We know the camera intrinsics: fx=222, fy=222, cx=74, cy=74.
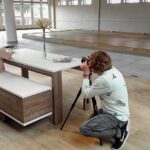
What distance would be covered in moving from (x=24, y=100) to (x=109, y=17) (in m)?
11.9

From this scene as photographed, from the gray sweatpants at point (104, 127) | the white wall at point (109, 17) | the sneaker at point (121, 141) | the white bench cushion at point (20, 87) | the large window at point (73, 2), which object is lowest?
the sneaker at point (121, 141)

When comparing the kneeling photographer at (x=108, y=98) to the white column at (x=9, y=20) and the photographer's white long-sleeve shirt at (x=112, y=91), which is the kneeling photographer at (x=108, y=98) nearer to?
the photographer's white long-sleeve shirt at (x=112, y=91)

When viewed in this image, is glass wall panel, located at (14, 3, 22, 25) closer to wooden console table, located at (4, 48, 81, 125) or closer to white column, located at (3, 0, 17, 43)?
white column, located at (3, 0, 17, 43)

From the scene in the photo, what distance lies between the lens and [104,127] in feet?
6.48

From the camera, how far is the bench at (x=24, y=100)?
7.11 feet

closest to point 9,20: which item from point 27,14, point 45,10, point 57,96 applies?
point 57,96

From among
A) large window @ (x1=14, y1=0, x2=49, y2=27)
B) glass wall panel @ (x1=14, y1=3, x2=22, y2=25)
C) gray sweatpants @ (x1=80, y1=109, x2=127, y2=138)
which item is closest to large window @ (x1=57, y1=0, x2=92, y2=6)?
large window @ (x1=14, y1=0, x2=49, y2=27)

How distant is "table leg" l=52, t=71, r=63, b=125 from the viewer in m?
2.37

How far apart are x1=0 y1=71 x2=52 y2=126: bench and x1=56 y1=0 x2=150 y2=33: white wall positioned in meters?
10.4

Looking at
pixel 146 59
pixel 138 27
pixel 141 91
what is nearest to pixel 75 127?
pixel 141 91

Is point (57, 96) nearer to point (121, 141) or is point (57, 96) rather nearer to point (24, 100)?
point (24, 100)

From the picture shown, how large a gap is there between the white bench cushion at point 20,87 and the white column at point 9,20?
6950 millimetres

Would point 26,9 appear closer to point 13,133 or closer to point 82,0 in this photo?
point 82,0

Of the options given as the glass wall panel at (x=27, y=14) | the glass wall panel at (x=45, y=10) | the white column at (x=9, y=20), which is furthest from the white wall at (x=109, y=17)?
the white column at (x=9, y=20)
